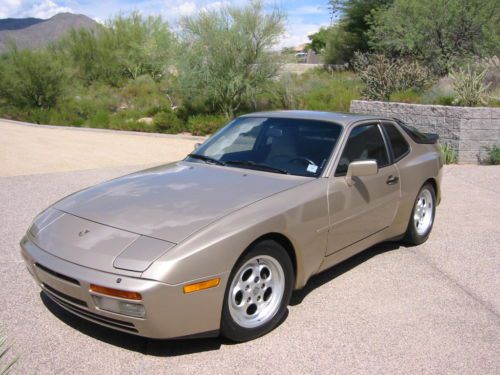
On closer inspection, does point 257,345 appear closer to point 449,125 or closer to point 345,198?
point 345,198

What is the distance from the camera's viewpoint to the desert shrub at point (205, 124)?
1712 centimetres

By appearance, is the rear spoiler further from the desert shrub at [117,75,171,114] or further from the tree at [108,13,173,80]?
the tree at [108,13,173,80]

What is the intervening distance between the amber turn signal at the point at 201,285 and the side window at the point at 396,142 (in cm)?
275

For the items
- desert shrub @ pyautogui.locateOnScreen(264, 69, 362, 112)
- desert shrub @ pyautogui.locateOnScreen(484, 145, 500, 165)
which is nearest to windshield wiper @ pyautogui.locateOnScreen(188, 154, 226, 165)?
desert shrub @ pyautogui.locateOnScreen(484, 145, 500, 165)

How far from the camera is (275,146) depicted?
4.85 meters

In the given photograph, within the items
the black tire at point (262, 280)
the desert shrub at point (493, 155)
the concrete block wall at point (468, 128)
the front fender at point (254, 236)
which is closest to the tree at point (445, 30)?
the concrete block wall at point (468, 128)

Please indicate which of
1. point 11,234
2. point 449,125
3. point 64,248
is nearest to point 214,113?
point 449,125

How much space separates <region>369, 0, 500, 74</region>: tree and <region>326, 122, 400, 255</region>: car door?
15.8 m

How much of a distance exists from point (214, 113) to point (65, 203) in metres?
15.0

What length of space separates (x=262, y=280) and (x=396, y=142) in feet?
8.20

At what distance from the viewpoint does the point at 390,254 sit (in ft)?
18.4

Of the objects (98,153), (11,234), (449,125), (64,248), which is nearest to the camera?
(64,248)

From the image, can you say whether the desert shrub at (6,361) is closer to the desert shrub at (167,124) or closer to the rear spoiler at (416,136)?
the rear spoiler at (416,136)

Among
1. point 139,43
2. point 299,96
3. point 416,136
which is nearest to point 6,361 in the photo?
point 416,136
